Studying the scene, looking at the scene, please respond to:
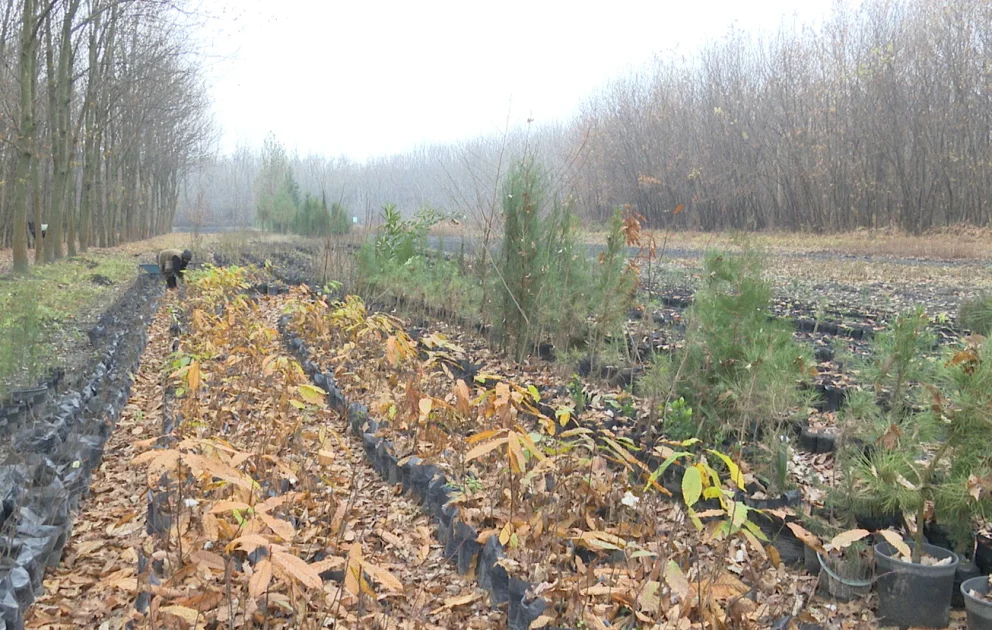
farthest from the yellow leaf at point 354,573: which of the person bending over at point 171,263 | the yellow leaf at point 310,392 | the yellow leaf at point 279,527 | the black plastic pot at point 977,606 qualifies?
the person bending over at point 171,263

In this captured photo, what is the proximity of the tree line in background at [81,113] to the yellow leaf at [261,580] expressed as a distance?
39.0ft

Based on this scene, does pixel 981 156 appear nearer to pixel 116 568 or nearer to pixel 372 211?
pixel 372 211

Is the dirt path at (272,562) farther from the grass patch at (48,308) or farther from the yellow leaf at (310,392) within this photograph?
the grass patch at (48,308)

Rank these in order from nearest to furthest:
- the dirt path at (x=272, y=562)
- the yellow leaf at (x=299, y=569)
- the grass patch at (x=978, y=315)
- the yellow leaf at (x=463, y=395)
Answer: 1. the yellow leaf at (x=299, y=569)
2. the dirt path at (x=272, y=562)
3. the yellow leaf at (x=463, y=395)
4. the grass patch at (x=978, y=315)

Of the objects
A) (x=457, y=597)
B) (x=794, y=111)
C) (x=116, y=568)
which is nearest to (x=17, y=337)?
(x=116, y=568)

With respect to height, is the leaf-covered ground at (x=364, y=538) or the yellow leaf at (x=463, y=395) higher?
the yellow leaf at (x=463, y=395)

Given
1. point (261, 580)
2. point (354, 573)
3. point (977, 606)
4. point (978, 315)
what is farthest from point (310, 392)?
point (978, 315)

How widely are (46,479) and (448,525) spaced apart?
67.8 inches

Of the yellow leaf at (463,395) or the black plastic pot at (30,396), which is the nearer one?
the yellow leaf at (463,395)

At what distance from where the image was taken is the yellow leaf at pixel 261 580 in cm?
177

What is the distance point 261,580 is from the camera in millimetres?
1799

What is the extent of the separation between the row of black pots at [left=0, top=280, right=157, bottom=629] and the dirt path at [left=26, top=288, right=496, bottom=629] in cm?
11

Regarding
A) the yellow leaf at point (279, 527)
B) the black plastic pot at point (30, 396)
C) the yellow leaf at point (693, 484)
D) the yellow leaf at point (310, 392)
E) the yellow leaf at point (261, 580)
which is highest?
the yellow leaf at point (310, 392)

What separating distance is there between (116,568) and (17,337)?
9.84 ft
